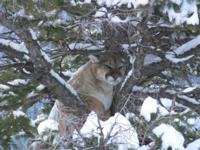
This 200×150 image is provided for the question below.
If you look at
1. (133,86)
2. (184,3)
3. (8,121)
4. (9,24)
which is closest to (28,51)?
(9,24)

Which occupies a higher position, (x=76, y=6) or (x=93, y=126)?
(x=76, y=6)

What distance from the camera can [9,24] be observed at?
6422 mm

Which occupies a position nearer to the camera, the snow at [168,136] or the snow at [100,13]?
the snow at [168,136]

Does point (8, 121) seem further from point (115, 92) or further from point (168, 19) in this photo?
point (168, 19)

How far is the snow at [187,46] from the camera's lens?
737 cm

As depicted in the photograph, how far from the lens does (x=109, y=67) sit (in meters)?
8.54

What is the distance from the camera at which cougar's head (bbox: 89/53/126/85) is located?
27.7 ft

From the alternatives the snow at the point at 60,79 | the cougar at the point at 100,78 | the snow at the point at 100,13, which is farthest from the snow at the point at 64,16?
the cougar at the point at 100,78

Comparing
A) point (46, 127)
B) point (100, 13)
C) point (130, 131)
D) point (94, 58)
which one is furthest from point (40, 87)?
point (130, 131)

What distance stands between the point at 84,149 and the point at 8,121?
278 cm

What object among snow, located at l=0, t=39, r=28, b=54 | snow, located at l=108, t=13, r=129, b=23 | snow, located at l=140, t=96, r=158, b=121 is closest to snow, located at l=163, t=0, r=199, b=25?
snow, located at l=108, t=13, r=129, b=23

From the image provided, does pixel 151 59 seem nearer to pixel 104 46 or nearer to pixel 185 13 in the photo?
pixel 104 46

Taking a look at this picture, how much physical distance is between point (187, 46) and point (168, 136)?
3.02m

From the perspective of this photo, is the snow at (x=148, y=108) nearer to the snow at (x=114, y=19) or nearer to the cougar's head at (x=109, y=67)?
the snow at (x=114, y=19)
